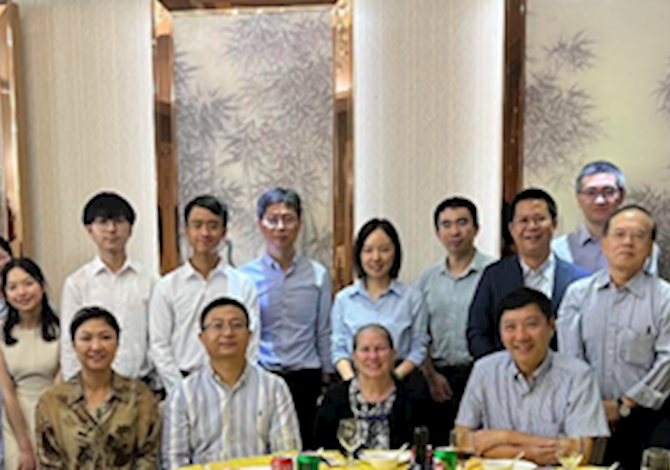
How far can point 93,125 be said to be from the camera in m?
3.85

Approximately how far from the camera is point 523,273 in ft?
9.85

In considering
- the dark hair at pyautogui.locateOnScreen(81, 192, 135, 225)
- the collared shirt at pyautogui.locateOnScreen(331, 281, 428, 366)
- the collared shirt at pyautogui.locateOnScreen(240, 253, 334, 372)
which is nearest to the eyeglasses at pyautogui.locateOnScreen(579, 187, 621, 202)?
the collared shirt at pyautogui.locateOnScreen(331, 281, 428, 366)

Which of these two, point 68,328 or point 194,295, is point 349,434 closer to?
point 194,295

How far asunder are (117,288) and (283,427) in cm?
112

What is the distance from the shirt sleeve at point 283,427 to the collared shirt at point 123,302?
874 mm

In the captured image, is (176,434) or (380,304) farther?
(380,304)

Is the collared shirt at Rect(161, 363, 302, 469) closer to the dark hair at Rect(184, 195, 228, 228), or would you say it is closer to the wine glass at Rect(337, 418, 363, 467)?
the wine glass at Rect(337, 418, 363, 467)

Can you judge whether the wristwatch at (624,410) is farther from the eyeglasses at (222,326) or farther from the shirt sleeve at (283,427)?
the eyeglasses at (222,326)

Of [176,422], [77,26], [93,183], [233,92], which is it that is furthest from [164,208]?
[176,422]

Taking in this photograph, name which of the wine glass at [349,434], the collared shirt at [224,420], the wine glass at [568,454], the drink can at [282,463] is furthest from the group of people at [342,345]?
the drink can at [282,463]

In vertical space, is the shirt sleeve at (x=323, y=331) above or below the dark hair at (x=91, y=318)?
below

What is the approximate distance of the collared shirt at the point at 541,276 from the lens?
3008mm

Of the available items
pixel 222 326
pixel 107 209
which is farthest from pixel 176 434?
pixel 107 209

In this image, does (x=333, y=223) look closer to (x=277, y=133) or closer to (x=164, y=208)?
(x=277, y=133)
